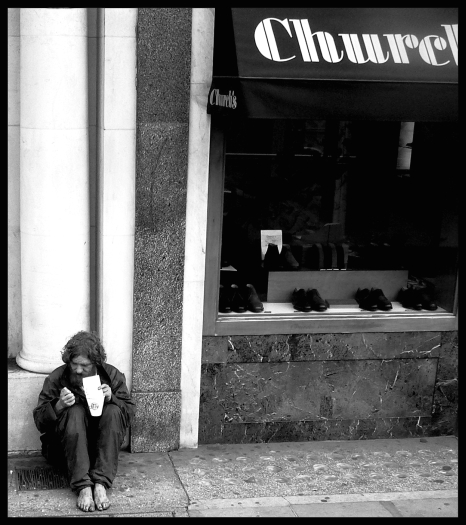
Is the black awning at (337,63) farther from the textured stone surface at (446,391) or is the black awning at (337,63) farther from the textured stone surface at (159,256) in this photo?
the textured stone surface at (446,391)

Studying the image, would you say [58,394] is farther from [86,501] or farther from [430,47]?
[430,47]

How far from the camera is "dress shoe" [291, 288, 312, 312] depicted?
6342 millimetres

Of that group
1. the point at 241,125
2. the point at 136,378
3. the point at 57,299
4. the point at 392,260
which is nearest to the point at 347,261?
the point at 392,260

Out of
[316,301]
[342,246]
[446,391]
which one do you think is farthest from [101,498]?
[446,391]

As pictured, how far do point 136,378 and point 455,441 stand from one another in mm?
2788

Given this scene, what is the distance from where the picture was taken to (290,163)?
6359 millimetres

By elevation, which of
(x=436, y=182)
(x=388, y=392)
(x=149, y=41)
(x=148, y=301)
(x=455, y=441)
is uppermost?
(x=149, y=41)

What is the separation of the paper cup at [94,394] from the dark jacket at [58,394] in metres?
0.19

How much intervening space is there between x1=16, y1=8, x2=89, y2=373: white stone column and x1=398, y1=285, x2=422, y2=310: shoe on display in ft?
8.89

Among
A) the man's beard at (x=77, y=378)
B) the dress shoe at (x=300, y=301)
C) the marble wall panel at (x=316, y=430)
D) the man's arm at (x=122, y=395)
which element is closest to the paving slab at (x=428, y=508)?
the marble wall panel at (x=316, y=430)

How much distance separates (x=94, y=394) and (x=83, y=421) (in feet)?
0.76

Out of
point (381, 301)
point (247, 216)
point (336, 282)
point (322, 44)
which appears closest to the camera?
point (322, 44)

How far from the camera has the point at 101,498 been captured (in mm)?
5059

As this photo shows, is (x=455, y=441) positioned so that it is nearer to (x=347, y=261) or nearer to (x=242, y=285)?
(x=347, y=261)
